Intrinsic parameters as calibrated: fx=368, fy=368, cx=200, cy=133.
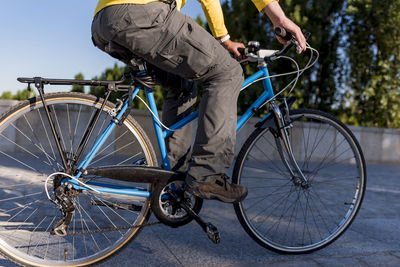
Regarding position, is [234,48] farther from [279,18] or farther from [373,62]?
[373,62]

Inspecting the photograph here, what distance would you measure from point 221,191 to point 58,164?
929mm

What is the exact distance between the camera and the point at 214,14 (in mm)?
2312

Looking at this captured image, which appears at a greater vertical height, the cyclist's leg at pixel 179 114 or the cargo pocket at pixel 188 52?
the cargo pocket at pixel 188 52

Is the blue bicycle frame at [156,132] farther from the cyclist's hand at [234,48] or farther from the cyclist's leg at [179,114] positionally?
the cyclist's hand at [234,48]

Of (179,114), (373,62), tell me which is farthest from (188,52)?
(373,62)

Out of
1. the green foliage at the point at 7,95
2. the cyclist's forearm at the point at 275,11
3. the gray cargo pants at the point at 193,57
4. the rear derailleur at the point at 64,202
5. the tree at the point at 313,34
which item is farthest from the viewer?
the green foliage at the point at 7,95

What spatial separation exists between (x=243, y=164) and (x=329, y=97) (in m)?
7.40

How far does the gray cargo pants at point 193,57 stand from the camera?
183 cm

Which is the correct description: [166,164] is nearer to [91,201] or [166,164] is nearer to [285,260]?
[91,201]

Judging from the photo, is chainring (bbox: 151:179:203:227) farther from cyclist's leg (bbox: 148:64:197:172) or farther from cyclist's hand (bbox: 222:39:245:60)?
cyclist's hand (bbox: 222:39:245:60)

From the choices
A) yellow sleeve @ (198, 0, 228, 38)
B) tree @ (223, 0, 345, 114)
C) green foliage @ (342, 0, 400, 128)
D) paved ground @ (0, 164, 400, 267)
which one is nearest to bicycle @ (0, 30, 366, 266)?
paved ground @ (0, 164, 400, 267)

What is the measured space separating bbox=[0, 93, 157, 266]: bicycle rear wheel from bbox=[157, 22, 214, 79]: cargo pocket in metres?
0.42

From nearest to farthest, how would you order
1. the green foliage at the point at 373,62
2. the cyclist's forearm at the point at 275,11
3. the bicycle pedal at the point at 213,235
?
the cyclist's forearm at the point at 275,11 < the bicycle pedal at the point at 213,235 < the green foliage at the point at 373,62

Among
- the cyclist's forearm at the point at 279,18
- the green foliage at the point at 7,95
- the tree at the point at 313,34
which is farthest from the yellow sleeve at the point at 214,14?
the green foliage at the point at 7,95
